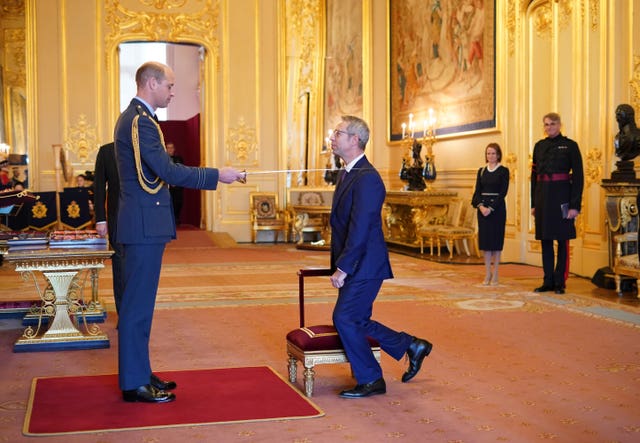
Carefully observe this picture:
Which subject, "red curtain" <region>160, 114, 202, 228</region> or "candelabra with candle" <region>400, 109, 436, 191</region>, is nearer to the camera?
"candelabra with candle" <region>400, 109, 436, 191</region>

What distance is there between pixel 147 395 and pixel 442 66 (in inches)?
385

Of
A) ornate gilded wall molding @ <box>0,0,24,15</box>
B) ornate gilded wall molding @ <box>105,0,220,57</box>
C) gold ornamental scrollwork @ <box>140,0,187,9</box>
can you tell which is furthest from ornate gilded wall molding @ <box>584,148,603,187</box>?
ornate gilded wall molding @ <box>0,0,24,15</box>

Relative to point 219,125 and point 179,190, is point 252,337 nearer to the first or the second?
point 219,125

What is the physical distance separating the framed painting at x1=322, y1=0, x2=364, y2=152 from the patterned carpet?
7.40 m

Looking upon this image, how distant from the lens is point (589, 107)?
31.5 feet

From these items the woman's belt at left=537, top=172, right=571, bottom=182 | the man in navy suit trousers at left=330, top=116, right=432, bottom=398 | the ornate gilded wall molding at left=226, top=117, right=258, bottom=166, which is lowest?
the man in navy suit trousers at left=330, top=116, right=432, bottom=398

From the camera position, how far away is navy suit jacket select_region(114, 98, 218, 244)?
4.21 meters

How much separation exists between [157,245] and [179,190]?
14.6 m

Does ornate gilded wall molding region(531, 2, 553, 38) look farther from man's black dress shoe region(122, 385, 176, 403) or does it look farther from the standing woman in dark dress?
man's black dress shoe region(122, 385, 176, 403)

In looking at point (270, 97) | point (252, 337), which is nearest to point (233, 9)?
point (270, 97)

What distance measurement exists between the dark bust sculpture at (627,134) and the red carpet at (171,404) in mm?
4849

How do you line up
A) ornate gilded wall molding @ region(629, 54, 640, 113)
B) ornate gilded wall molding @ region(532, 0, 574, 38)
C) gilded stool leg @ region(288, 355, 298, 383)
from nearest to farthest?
gilded stool leg @ region(288, 355, 298, 383)
ornate gilded wall molding @ region(629, 54, 640, 113)
ornate gilded wall molding @ region(532, 0, 574, 38)

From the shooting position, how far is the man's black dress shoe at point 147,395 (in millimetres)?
4293

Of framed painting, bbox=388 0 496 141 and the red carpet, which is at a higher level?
framed painting, bbox=388 0 496 141
